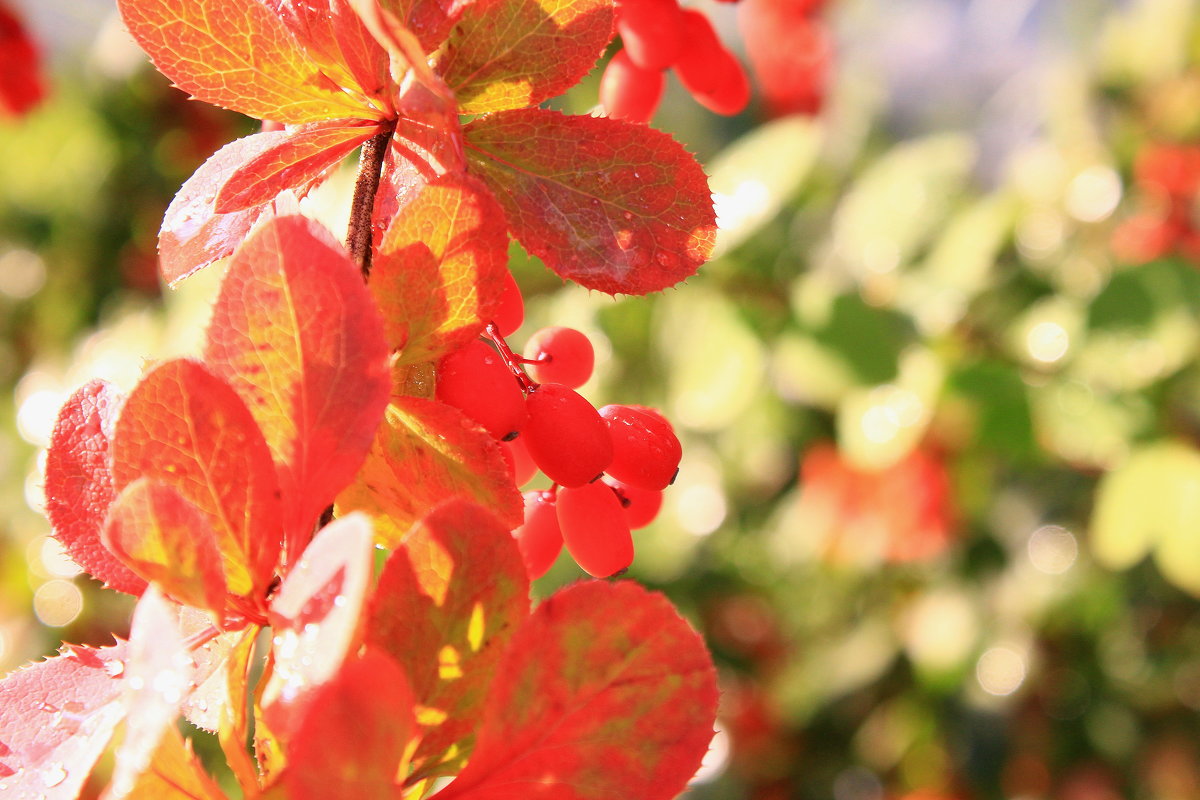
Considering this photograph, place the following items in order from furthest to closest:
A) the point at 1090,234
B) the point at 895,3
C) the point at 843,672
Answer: the point at 895,3
the point at 843,672
the point at 1090,234

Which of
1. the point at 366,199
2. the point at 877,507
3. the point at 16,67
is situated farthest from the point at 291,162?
the point at 877,507

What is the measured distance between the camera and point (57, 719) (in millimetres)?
332

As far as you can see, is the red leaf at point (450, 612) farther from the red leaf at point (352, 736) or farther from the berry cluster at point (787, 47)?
the berry cluster at point (787, 47)

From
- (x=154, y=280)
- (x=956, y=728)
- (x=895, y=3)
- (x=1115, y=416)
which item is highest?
(x=154, y=280)

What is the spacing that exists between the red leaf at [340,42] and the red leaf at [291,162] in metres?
0.02

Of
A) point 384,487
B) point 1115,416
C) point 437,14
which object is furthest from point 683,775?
point 1115,416

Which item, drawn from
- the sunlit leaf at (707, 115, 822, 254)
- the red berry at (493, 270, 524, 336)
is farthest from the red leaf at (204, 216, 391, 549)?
the sunlit leaf at (707, 115, 822, 254)

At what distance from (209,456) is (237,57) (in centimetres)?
15

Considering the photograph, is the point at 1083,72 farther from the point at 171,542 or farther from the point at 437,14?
the point at 171,542

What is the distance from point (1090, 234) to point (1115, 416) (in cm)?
53

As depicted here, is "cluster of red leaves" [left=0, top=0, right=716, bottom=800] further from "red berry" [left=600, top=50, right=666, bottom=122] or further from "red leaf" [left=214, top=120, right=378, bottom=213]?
"red berry" [left=600, top=50, right=666, bottom=122]

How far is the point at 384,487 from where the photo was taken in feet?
1.24

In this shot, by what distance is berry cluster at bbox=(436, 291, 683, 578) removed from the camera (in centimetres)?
38

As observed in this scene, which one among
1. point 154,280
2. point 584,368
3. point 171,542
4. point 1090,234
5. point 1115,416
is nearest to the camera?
point 171,542
